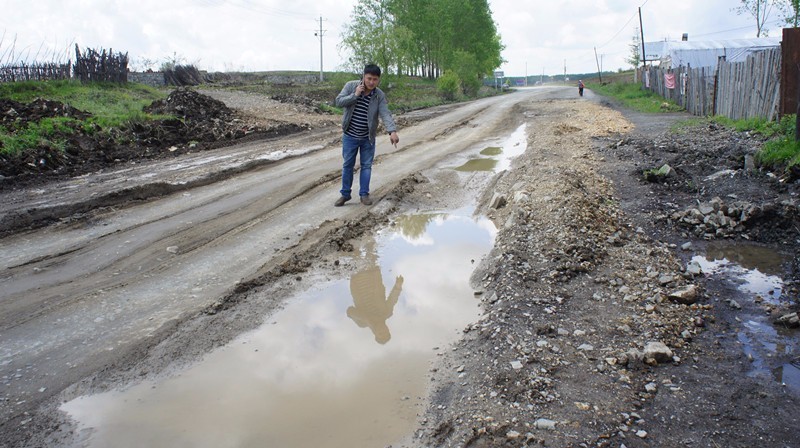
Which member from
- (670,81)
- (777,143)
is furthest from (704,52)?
(777,143)

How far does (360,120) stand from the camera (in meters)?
6.97

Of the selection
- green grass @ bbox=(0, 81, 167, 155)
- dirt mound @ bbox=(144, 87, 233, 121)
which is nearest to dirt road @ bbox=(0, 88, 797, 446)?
green grass @ bbox=(0, 81, 167, 155)

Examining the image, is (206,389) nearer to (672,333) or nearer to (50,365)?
(50,365)

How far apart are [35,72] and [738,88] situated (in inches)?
871

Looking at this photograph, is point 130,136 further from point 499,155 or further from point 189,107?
point 499,155

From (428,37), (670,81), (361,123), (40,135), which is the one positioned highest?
(428,37)

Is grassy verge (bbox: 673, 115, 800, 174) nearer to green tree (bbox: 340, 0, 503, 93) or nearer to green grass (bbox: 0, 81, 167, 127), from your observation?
green grass (bbox: 0, 81, 167, 127)

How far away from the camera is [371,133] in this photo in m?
7.03

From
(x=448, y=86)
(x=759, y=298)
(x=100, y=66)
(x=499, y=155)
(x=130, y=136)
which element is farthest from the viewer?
(x=448, y=86)

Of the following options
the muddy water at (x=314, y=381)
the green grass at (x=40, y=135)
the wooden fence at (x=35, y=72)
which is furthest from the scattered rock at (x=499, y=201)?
the wooden fence at (x=35, y=72)

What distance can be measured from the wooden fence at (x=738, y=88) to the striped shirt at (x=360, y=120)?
9268 mm

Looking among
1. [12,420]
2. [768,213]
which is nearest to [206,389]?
[12,420]

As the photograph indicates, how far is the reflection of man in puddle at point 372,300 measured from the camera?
410cm

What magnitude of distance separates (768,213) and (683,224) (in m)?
0.81
